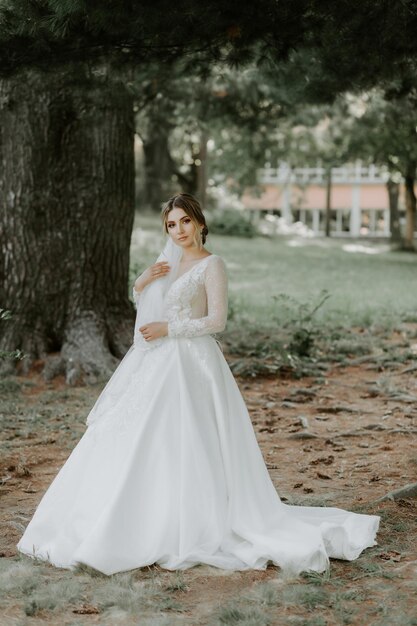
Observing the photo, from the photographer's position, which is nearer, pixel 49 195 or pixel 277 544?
pixel 277 544

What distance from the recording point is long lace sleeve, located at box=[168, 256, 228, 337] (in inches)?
172

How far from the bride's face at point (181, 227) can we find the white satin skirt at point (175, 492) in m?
0.52

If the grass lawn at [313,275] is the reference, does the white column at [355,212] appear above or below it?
above

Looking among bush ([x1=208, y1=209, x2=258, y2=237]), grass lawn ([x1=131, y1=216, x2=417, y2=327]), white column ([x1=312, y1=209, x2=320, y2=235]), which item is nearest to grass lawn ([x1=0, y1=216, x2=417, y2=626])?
grass lawn ([x1=131, y1=216, x2=417, y2=327])

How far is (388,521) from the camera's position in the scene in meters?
4.80

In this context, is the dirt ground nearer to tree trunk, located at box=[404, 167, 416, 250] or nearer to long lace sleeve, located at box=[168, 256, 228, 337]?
long lace sleeve, located at box=[168, 256, 228, 337]

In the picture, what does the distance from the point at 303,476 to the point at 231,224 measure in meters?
23.5

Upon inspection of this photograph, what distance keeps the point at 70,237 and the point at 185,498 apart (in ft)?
16.9

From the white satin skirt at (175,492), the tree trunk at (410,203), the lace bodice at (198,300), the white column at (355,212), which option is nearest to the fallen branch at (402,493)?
the white satin skirt at (175,492)

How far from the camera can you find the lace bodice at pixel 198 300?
438cm

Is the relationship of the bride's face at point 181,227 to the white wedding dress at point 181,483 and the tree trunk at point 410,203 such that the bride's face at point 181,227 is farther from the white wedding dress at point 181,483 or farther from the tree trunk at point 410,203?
the tree trunk at point 410,203

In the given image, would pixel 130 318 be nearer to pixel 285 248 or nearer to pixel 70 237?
pixel 70 237

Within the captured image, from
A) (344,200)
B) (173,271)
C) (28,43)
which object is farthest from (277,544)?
(344,200)

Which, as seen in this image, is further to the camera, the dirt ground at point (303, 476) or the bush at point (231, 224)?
the bush at point (231, 224)
